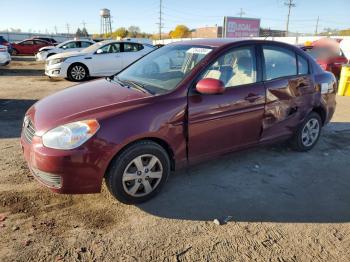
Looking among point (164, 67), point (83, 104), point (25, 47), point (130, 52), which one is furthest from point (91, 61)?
point (25, 47)

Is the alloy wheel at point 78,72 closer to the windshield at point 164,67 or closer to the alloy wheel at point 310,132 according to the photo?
the windshield at point 164,67

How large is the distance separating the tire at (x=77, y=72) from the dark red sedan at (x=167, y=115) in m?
8.17

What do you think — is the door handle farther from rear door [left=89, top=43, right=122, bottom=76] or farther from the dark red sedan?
rear door [left=89, top=43, right=122, bottom=76]

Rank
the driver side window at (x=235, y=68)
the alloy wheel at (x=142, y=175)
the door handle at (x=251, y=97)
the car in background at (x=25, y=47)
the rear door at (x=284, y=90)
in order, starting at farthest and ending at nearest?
the car in background at (x=25, y=47) < the rear door at (x=284, y=90) < the door handle at (x=251, y=97) < the driver side window at (x=235, y=68) < the alloy wheel at (x=142, y=175)

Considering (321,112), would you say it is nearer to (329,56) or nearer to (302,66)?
(302,66)

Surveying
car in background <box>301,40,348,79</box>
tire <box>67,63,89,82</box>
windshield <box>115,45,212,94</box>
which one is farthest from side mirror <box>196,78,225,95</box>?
car in background <box>301,40,348,79</box>

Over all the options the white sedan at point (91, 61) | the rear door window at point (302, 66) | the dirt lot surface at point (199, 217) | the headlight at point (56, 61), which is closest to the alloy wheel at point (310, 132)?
the dirt lot surface at point (199, 217)

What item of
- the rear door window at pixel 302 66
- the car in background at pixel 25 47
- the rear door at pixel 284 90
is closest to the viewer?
the rear door at pixel 284 90

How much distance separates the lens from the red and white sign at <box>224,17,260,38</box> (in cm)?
3519

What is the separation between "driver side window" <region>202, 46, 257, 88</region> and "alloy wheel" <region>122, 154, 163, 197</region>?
3.70ft

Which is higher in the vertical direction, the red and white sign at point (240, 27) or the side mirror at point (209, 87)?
the red and white sign at point (240, 27)

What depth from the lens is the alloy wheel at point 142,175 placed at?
3260 mm

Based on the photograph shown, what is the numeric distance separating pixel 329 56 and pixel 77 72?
9.72 metres

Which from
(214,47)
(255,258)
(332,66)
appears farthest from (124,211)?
(332,66)
